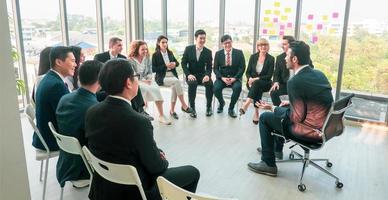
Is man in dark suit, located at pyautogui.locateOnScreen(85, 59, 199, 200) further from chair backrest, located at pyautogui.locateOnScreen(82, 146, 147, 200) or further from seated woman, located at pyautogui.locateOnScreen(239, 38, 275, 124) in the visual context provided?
seated woman, located at pyautogui.locateOnScreen(239, 38, 275, 124)

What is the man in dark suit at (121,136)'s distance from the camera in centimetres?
176

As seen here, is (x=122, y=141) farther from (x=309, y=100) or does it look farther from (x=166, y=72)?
(x=166, y=72)

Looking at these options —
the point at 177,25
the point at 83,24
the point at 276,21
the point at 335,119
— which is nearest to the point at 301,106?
the point at 335,119

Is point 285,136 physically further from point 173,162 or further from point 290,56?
point 173,162

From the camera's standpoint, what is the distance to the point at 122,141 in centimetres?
175

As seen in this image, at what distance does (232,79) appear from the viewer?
5066 millimetres

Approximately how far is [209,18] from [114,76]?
450 cm

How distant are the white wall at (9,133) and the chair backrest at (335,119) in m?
2.28

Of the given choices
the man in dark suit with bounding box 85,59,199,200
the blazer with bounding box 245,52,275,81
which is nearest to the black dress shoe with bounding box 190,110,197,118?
the blazer with bounding box 245,52,275,81

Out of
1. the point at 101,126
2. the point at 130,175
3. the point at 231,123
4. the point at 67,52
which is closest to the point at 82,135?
the point at 101,126

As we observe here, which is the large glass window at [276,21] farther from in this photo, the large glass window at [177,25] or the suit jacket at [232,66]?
the large glass window at [177,25]

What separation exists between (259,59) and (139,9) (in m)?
3.08

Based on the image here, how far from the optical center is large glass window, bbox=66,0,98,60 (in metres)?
5.68

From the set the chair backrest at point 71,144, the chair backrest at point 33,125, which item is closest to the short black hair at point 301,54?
the chair backrest at point 71,144
